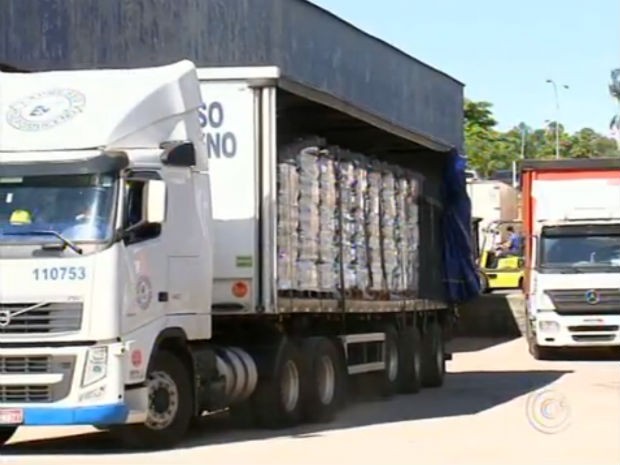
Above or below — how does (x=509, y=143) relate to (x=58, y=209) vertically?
above

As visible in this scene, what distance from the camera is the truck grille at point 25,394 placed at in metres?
12.6

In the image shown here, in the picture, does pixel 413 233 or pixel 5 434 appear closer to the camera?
pixel 5 434

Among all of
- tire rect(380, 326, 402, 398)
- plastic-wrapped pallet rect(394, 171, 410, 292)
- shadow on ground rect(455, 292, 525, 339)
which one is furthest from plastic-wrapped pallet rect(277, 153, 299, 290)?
shadow on ground rect(455, 292, 525, 339)

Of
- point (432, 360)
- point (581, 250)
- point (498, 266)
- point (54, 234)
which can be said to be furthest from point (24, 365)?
point (498, 266)

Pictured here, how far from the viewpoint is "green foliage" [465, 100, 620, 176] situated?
110312 mm

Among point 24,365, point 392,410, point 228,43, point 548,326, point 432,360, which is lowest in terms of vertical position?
point 392,410

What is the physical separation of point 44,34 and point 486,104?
3613 inches

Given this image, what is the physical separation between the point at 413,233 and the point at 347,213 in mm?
3669

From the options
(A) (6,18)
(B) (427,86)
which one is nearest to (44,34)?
(A) (6,18)

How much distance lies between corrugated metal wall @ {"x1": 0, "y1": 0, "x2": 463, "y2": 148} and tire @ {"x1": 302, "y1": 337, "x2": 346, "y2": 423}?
354cm

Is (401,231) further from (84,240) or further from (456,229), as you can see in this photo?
(84,240)

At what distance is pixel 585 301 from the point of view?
26625 millimetres

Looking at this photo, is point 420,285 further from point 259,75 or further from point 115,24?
point 259,75

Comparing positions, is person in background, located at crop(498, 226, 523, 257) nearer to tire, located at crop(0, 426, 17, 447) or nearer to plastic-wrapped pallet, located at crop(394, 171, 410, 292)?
plastic-wrapped pallet, located at crop(394, 171, 410, 292)
